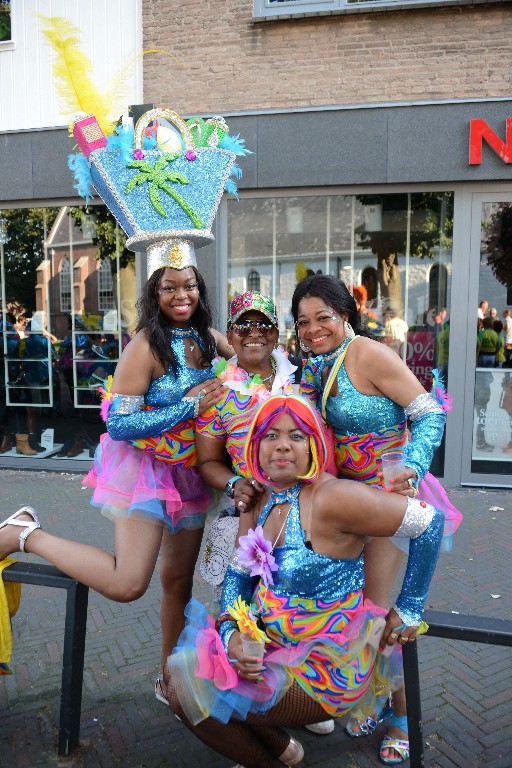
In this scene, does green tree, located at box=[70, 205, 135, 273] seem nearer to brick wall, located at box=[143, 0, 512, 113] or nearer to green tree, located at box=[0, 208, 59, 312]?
green tree, located at box=[0, 208, 59, 312]

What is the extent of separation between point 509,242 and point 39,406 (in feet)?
20.4

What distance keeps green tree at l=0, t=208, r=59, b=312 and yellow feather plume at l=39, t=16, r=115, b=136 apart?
191 inches

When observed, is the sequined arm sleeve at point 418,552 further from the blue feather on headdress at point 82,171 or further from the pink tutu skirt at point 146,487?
the blue feather on headdress at point 82,171

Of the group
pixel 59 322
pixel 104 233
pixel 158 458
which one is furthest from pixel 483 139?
pixel 59 322

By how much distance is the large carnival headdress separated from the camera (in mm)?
2855

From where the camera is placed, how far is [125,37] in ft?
23.5

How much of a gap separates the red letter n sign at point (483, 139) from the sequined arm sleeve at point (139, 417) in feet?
16.8

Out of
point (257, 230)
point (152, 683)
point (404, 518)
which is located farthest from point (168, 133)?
point (257, 230)

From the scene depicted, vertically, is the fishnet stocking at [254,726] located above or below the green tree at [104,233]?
below

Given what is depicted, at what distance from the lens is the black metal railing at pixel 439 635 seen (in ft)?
7.52

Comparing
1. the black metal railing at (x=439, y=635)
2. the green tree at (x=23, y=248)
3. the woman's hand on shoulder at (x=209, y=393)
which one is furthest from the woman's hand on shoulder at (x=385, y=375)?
the green tree at (x=23, y=248)

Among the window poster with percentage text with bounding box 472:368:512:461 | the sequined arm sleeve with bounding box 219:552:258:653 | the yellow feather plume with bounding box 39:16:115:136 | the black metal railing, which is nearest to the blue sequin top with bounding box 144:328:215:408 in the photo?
the sequined arm sleeve with bounding box 219:552:258:653

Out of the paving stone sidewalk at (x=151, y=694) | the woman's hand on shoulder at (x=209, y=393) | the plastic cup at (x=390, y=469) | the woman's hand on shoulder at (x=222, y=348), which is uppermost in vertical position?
the woman's hand on shoulder at (x=222, y=348)

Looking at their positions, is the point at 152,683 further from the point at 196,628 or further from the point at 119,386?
the point at 119,386
